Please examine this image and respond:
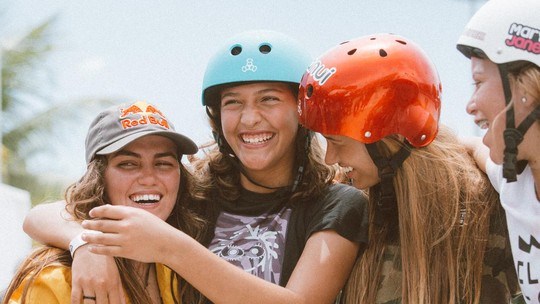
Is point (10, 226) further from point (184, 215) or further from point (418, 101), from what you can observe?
point (418, 101)

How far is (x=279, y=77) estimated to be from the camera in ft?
13.5

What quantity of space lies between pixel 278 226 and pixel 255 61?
103cm

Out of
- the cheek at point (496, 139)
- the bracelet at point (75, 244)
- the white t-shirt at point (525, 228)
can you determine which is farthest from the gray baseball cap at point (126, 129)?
the white t-shirt at point (525, 228)

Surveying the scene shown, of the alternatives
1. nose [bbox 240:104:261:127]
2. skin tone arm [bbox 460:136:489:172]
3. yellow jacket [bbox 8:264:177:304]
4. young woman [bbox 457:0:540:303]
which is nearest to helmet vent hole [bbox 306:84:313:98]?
nose [bbox 240:104:261:127]

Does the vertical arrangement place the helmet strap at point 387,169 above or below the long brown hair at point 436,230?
above

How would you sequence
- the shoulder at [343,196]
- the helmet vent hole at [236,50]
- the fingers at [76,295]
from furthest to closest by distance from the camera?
the helmet vent hole at [236,50]
the shoulder at [343,196]
the fingers at [76,295]

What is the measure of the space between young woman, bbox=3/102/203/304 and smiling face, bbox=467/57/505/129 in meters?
1.71

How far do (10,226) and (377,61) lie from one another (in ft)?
26.1

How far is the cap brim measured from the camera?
3760 mm

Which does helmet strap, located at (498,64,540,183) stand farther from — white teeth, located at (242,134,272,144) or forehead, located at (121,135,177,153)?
forehead, located at (121,135,177,153)

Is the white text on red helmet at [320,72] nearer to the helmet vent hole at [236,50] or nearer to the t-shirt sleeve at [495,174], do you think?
the helmet vent hole at [236,50]

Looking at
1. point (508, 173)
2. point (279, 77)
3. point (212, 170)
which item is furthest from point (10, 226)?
point (508, 173)

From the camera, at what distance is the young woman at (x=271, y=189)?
12.0 ft

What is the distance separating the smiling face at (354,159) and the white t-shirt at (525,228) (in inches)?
28.5
